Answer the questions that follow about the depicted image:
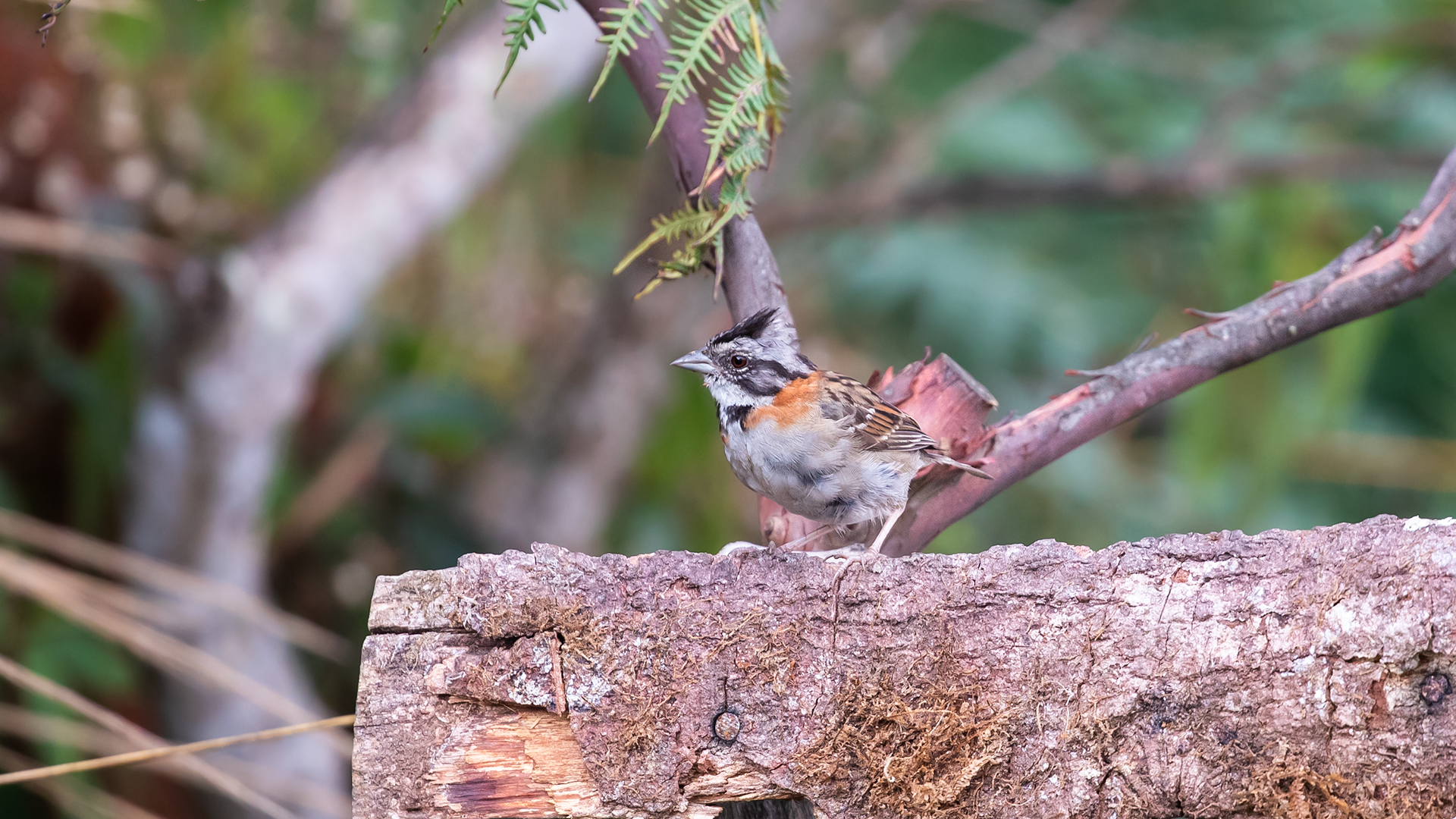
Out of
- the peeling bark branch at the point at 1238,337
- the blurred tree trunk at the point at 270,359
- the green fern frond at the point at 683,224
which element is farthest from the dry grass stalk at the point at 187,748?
the blurred tree trunk at the point at 270,359

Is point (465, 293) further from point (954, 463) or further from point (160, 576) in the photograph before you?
point (954, 463)

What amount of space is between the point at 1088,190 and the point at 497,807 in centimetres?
441

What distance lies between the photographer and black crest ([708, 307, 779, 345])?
1994mm

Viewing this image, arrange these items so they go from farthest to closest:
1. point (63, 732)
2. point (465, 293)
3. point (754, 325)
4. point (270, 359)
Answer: point (465, 293), point (270, 359), point (63, 732), point (754, 325)

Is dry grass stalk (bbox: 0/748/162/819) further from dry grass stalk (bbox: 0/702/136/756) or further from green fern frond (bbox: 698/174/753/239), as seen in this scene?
green fern frond (bbox: 698/174/753/239)

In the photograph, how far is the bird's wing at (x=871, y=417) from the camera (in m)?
2.12

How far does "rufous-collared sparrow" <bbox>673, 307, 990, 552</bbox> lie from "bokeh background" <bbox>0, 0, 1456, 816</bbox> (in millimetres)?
2084

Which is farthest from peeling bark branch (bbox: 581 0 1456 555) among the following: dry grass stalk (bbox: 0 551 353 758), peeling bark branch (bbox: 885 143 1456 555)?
dry grass stalk (bbox: 0 551 353 758)

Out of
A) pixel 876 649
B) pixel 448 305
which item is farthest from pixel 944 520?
pixel 448 305

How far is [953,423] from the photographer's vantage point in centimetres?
208

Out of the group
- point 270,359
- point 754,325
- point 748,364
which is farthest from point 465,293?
point 754,325

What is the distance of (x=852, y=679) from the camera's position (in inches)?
61.3

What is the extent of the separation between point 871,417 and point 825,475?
0.16 metres

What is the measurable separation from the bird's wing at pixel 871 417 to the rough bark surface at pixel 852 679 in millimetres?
535
